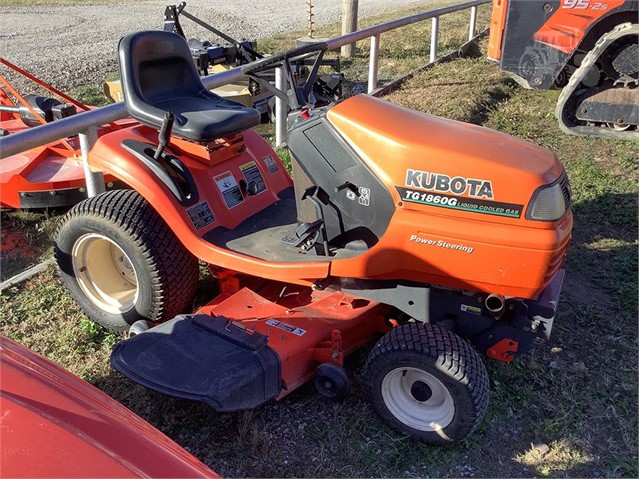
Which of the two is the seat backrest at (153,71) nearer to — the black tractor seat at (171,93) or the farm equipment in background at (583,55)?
the black tractor seat at (171,93)

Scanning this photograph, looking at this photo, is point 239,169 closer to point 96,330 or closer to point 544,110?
point 96,330

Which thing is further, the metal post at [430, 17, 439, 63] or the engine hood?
the metal post at [430, 17, 439, 63]

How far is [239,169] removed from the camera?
334 centimetres

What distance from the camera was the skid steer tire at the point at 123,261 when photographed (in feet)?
9.61

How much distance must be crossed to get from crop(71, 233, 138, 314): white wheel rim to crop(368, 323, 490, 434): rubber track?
1.32 metres

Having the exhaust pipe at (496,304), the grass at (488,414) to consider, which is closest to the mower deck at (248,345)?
the grass at (488,414)

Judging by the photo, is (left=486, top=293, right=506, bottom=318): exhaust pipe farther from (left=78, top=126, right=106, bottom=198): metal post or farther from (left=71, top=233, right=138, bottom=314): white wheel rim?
(left=78, top=126, right=106, bottom=198): metal post

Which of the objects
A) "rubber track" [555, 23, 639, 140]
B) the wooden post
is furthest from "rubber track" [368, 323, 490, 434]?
the wooden post

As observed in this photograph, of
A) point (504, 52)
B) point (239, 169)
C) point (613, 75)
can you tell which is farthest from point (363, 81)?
point (239, 169)

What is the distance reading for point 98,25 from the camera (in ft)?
45.6

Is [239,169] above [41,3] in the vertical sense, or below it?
above

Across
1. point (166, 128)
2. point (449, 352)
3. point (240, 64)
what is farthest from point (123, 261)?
point (240, 64)

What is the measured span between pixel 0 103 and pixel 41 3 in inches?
581

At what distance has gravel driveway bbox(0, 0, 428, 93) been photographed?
934cm
